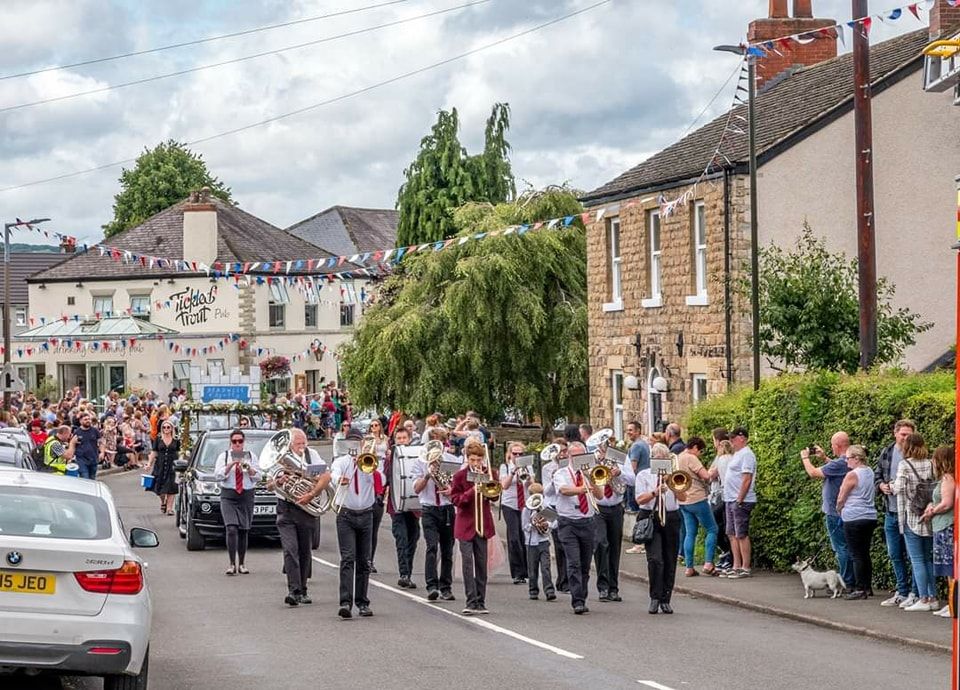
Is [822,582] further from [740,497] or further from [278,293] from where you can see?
[278,293]

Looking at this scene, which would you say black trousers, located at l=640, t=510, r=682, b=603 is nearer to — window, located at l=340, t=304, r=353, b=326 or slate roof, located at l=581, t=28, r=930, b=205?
slate roof, located at l=581, t=28, r=930, b=205

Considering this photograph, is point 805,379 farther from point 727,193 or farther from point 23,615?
point 23,615

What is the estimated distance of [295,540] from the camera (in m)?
16.9

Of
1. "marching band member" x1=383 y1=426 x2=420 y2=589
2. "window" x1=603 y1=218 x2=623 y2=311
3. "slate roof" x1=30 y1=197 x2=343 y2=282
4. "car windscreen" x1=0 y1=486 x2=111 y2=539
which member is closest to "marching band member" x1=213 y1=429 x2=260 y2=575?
"marching band member" x1=383 y1=426 x2=420 y2=589

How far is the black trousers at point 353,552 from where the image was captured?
16172 millimetres

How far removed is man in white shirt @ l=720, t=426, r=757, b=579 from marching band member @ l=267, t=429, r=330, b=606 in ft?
18.8

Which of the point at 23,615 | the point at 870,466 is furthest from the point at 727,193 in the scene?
the point at 23,615

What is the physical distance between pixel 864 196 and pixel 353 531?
9.10 meters

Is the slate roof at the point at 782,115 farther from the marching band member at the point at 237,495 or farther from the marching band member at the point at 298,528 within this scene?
the marching band member at the point at 298,528

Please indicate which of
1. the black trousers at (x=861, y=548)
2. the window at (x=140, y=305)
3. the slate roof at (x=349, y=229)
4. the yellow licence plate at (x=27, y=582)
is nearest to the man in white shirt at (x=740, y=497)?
the black trousers at (x=861, y=548)

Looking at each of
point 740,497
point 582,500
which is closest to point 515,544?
point 740,497

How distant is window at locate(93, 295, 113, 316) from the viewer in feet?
227

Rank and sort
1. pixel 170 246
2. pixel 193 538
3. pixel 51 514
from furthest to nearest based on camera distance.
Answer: pixel 170 246, pixel 193 538, pixel 51 514

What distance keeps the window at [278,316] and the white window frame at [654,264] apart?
3906cm
